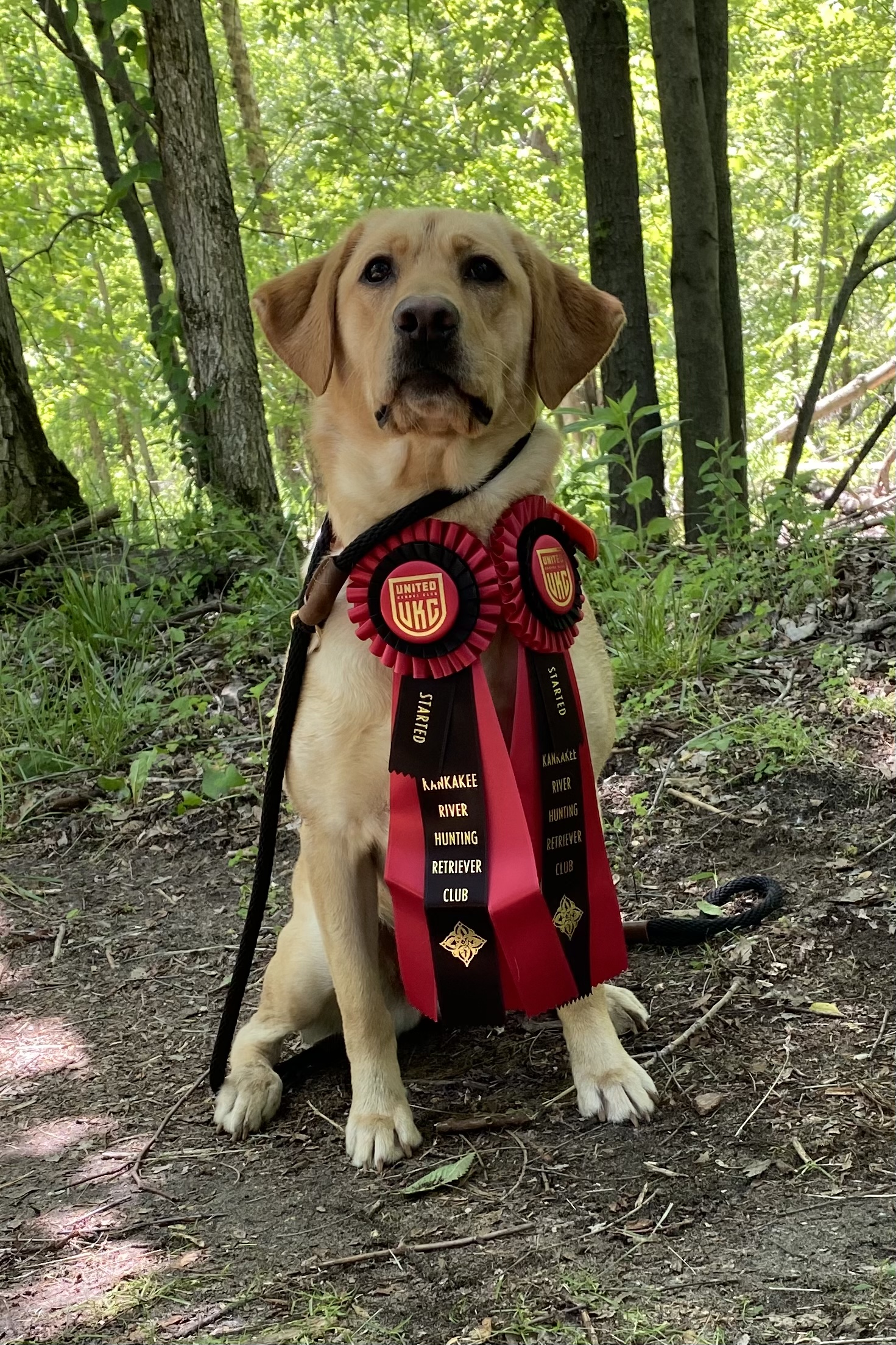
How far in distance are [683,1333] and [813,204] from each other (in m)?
19.5

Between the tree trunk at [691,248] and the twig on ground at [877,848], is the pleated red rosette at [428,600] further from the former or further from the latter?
the tree trunk at [691,248]

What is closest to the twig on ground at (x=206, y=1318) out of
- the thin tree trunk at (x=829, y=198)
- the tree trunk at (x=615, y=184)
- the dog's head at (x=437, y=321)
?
the dog's head at (x=437, y=321)

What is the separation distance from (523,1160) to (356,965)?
19.4 inches

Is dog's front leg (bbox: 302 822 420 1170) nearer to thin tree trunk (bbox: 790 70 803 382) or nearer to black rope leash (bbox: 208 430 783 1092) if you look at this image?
black rope leash (bbox: 208 430 783 1092)

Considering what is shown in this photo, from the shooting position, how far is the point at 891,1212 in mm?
1696

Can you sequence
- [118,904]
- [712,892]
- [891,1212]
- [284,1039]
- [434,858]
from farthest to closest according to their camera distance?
[118,904] < [712,892] < [284,1039] < [434,858] < [891,1212]

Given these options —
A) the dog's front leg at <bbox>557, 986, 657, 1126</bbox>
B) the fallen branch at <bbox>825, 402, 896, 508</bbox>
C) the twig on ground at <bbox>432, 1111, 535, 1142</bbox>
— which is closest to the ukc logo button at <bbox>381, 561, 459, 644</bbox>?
the dog's front leg at <bbox>557, 986, 657, 1126</bbox>

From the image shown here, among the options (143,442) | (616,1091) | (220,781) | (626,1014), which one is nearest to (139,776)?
(220,781)

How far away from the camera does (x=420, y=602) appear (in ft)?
6.99

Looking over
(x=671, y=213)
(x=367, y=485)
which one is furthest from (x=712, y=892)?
(x=671, y=213)

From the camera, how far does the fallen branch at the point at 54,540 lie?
5719 mm

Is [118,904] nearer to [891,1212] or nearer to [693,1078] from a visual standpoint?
[693,1078]

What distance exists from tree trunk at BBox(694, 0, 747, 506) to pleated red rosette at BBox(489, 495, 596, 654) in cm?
405

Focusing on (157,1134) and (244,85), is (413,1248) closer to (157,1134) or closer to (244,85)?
(157,1134)
